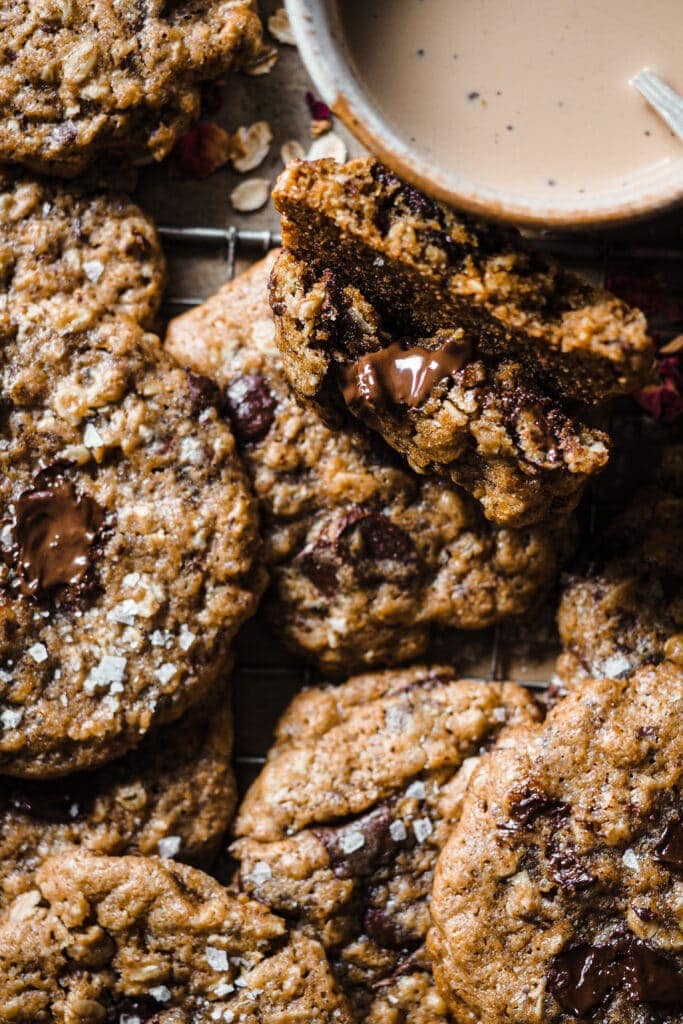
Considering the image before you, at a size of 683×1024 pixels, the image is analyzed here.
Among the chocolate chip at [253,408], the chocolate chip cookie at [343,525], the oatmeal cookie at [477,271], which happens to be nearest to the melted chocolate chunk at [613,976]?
the chocolate chip cookie at [343,525]

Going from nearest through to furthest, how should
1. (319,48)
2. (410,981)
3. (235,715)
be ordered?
1. (319,48)
2. (410,981)
3. (235,715)

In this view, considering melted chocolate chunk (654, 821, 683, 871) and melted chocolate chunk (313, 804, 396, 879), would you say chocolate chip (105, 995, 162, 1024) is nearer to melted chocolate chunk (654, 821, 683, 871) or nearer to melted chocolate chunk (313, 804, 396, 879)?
melted chocolate chunk (313, 804, 396, 879)

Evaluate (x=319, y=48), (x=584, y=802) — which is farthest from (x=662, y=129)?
(x=584, y=802)

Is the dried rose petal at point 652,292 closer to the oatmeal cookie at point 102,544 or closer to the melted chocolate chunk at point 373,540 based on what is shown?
the melted chocolate chunk at point 373,540

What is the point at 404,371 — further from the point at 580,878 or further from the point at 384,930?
the point at 384,930

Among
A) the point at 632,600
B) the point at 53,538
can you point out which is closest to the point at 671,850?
the point at 632,600

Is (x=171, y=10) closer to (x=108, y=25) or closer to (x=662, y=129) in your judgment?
(x=108, y=25)

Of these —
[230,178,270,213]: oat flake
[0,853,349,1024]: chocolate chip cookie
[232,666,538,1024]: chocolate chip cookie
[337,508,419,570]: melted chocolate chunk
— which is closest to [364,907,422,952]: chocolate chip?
[232,666,538,1024]: chocolate chip cookie

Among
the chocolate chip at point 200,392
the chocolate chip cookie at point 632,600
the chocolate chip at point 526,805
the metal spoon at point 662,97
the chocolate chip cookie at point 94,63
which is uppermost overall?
the metal spoon at point 662,97
